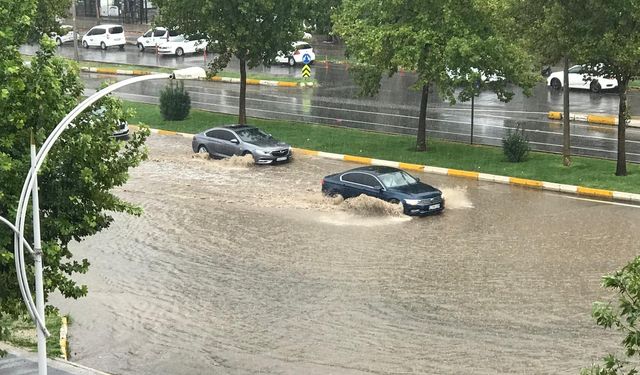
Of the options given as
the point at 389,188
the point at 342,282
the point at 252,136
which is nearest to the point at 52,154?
the point at 342,282

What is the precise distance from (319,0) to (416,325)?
2388 cm

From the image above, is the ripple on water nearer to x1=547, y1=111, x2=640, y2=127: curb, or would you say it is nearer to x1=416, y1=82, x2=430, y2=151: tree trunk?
x1=416, y1=82, x2=430, y2=151: tree trunk

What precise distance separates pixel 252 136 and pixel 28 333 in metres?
18.0

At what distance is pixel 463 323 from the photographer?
68.3 ft

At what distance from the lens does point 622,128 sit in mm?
32875

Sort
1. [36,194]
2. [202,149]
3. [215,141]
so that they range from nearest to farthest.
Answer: [36,194], [215,141], [202,149]

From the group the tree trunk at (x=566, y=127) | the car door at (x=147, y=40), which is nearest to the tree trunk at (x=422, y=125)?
the tree trunk at (x=566, y=127)

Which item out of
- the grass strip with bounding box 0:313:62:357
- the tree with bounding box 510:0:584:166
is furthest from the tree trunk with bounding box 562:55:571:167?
the grass strip with bounding box 0:313:62:357

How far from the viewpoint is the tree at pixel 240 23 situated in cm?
4075

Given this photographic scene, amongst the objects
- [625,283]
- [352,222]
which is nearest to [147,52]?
[352,222]

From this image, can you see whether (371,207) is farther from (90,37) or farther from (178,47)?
(90,37)

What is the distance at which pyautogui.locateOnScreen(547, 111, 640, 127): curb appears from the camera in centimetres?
4259

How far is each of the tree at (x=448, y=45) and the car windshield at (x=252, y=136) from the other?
4.69m

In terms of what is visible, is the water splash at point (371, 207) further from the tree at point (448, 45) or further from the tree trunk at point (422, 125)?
the tree trunk at point (422, 125)
